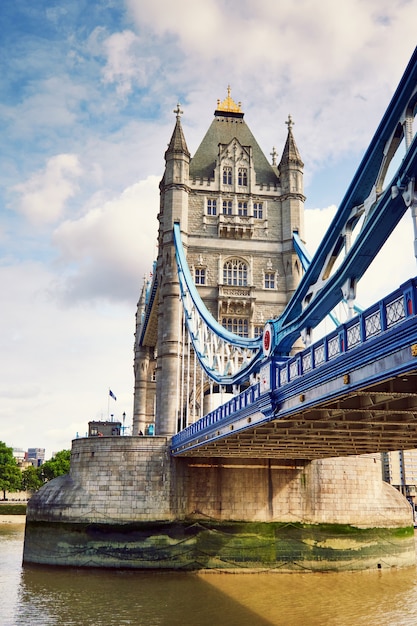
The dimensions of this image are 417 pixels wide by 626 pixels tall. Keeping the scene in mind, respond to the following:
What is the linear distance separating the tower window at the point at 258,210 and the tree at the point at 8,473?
135ft

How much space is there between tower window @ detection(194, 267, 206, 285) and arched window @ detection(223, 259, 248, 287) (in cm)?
120

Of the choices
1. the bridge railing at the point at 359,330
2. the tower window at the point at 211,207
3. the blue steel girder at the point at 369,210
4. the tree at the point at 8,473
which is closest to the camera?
the bridge railing at the point at 359,330

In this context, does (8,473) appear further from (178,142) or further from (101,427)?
(178,142)

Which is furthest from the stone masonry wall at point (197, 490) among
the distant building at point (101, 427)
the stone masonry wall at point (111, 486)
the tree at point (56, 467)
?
the distant building at point (101, 427)

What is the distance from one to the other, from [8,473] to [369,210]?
60.9m

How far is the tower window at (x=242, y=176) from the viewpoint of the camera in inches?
1522

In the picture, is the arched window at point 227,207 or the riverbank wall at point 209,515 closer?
the riverbank wall at point 209,515

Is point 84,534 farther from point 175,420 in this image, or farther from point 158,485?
point 175,420

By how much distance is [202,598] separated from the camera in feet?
68.1

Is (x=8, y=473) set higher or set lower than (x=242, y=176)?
lower

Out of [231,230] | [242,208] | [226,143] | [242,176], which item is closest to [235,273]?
[231,230]

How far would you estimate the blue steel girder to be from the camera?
10031 millimetres

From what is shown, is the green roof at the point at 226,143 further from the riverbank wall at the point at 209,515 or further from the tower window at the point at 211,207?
the riverbank wall at the point at 209,515

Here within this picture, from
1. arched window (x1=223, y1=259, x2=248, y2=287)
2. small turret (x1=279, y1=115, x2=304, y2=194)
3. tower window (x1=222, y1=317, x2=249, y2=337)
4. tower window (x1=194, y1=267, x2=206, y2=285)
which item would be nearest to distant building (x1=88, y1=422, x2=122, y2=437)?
tower window (x1=222, y1=317, x2=249, y2=337)
